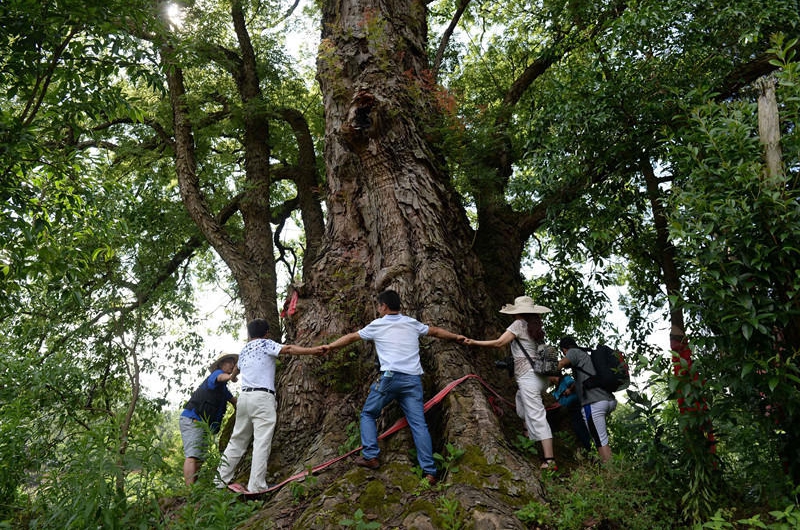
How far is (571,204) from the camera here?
7.51m

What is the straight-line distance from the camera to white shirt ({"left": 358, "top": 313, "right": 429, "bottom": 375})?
205 inches

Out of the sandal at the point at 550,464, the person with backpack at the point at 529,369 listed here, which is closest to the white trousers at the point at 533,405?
the person with backpack at the point at 529,369

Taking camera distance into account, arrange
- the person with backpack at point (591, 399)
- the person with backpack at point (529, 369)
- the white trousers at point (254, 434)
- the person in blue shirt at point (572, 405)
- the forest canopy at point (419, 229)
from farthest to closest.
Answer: the person in blue shirt at point (572, 405)
the person with backpack at point (591, 399)
the person with backpack at point (529, 369)
the white trousers at point (254, 434)
the forest canopy at point (419, 229)

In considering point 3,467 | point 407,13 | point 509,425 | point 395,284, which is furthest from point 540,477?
point 407,13

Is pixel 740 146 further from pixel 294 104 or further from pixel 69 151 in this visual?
pixel 294 104

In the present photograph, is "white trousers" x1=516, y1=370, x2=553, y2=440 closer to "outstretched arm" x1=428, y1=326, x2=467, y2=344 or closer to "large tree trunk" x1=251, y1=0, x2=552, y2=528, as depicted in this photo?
"large tree trunk" x1=251, y1=0, x2=552, y2=528

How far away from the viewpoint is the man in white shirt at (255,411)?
5.38 metres

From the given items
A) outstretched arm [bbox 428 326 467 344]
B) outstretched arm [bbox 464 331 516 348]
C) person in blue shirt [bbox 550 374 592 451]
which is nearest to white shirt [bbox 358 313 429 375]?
outstretched arm [bbox 428 326 467 344]

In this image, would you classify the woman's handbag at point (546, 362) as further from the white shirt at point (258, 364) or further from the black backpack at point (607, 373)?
the white shirt at point (258, 364)

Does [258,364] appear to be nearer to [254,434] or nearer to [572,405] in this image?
[254,434]

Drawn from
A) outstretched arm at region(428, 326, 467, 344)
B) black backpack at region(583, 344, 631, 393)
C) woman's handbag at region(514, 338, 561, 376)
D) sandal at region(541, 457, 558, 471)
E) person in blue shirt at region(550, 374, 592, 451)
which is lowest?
sandal at region(541, 457, 558, 471)

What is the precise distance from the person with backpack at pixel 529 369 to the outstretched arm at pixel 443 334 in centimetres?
10

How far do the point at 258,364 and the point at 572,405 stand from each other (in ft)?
12.2

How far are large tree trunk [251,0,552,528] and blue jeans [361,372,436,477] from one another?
23 centimetres
